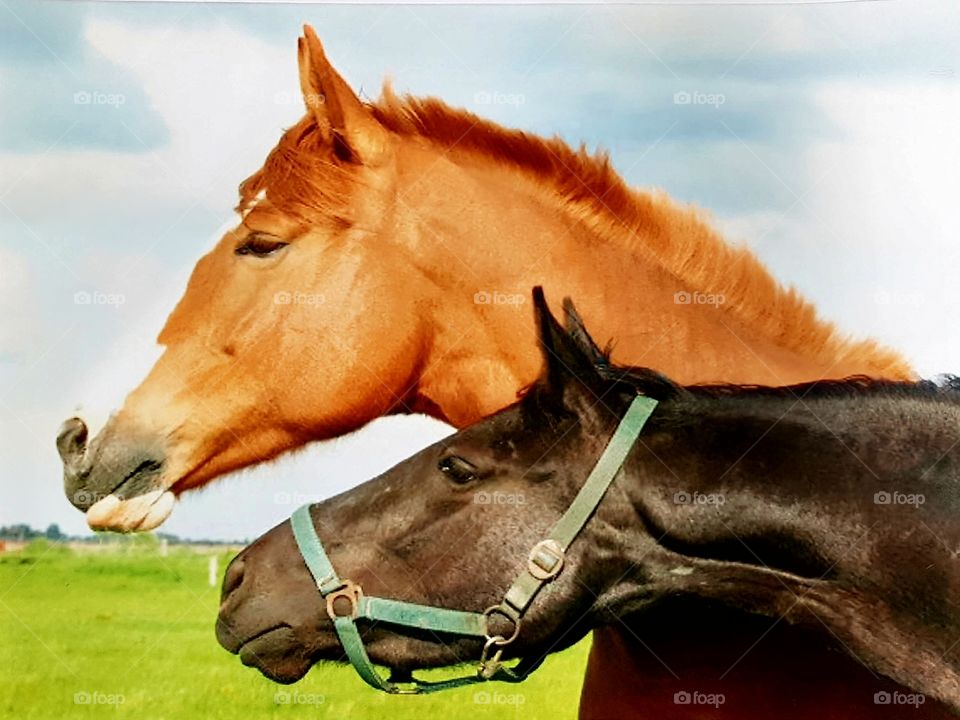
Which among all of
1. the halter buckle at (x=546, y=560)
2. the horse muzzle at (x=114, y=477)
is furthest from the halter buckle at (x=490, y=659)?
the horse muzzle at (x=114, y=477)

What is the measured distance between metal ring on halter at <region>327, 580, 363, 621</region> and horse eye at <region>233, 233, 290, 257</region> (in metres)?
1.54

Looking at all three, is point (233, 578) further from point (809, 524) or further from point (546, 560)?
point (809, 524)

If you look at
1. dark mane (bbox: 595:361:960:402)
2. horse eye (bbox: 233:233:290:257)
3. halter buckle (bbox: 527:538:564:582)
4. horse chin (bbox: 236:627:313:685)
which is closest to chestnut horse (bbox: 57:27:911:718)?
horse eye (bbox: 233:233:290:257)

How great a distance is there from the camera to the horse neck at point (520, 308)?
4043 millimetres

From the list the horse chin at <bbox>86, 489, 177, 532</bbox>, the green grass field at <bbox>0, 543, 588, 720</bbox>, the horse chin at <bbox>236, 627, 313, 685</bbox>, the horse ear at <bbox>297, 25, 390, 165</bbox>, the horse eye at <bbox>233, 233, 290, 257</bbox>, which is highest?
the horse ear at <bbox>297, 25, 390, 165</bbox>

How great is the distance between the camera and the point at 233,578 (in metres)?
3.08

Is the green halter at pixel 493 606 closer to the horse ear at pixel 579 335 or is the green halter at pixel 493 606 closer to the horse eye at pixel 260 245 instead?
the horse ear at pixel 579 335

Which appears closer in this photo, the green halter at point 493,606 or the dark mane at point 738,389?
the green halter at point 493,606

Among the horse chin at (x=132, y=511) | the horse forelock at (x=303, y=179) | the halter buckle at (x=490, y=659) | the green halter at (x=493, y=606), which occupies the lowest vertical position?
the horse chin at (x=132, y=511)

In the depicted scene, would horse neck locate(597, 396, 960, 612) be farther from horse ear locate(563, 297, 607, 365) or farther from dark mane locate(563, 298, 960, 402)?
horse ear locate(563, 297, 607, 365)

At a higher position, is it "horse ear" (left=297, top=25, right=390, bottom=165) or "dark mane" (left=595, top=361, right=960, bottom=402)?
"horse ear" (left=297, top=25, right=390, bottom=165)

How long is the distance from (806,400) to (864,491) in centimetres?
28

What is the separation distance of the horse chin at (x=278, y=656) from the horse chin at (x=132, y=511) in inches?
51.4

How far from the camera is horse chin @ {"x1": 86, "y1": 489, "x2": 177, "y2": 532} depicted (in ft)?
13.8
